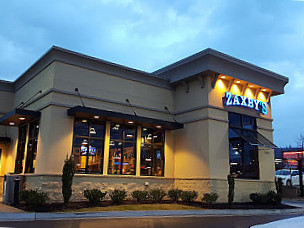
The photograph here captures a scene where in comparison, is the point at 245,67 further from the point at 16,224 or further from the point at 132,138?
the point at 16,224

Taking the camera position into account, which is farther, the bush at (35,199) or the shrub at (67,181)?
the shrub at (67,181)

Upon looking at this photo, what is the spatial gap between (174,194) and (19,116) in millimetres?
9658

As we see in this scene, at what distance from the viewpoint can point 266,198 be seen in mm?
18516

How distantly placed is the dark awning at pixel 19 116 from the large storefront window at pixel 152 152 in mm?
6424

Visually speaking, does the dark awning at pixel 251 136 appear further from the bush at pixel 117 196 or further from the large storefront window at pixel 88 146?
the large storefront window at pixel 88 146

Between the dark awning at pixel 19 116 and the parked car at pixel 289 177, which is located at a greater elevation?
the dark awning at pixel 19 116

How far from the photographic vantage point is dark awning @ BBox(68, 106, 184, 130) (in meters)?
15.4

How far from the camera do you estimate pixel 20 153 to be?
18.9 m

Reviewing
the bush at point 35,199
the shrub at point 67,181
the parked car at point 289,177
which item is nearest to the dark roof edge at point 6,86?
the bush at point 35,199

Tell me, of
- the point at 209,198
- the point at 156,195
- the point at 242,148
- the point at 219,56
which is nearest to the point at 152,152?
the point at 156,195

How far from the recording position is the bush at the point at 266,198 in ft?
59.9

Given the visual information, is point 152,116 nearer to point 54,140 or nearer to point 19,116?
point 54,140

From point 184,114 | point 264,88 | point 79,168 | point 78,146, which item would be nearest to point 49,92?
point 78,146

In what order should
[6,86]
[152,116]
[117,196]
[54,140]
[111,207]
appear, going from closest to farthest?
1. [111,207]
2. [117,196]
3. [54,140]
4. [152,116]
5. [6,86]
